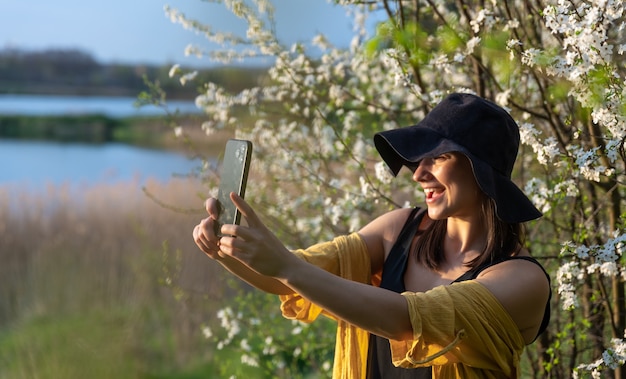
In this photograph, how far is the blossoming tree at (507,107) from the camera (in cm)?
197

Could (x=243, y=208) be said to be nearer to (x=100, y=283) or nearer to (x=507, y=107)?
(x=507, y=107)

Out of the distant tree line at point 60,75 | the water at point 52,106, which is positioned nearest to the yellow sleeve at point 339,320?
the distant tree line at point 60,75

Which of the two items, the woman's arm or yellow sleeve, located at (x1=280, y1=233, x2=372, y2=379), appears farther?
yellow sleeve, located at (x1=280, y1=233, x2=372, y2=379)

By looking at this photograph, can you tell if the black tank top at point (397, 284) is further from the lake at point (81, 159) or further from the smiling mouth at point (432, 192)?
the lake at point (81, 159)

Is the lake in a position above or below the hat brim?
below

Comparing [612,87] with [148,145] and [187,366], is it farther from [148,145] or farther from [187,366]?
[148,145]

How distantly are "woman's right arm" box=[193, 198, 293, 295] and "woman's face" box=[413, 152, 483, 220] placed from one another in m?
0.38

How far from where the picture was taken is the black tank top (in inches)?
66.6

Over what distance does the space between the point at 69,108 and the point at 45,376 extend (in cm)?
2540

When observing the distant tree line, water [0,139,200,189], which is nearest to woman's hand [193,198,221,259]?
water [0,139,200,189]

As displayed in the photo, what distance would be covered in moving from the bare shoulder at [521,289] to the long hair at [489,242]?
0.20 feet

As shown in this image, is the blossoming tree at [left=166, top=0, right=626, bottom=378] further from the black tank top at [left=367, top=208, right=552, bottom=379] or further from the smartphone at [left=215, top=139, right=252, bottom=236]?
the smartphone at [left=215, top=139, right=252, bottom=236]

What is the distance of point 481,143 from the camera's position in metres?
1.65

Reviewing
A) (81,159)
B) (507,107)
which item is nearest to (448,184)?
(507,107)
